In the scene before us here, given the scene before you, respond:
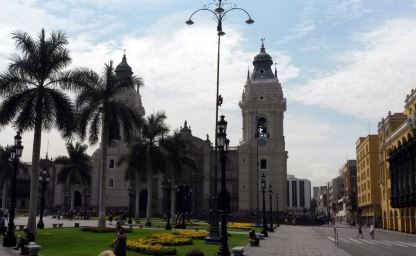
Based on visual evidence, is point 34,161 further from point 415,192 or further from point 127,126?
point 415,192

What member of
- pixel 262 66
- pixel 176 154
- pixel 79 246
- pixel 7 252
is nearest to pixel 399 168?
pixel 176 154

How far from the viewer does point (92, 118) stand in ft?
123

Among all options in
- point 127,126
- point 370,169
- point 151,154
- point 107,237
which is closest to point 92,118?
point 127,126

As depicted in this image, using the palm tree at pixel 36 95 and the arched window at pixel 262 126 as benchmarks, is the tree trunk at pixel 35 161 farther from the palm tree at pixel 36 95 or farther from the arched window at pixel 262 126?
the arched window at pixel 262 126

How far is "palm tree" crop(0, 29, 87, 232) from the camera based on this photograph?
30.8 metres

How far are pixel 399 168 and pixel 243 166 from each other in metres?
30.2

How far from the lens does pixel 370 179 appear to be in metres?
81.1

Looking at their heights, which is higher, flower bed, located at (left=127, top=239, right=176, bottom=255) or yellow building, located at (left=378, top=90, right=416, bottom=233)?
yellow building, located at (left=378, top=90, right=416, bottom=233)

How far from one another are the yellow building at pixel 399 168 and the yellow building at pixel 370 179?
5985 mm

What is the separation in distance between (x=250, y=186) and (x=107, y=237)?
176 feet

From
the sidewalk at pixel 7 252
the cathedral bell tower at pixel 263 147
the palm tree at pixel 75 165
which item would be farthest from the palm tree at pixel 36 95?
the cathedral bell tower at pixel 263 147

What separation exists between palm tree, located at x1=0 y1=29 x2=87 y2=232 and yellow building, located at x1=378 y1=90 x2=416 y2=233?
35.4 metres

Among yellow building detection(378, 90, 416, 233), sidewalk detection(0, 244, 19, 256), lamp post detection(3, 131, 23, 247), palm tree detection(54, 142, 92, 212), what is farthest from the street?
palm tree detection(54, 142, 92, 212)

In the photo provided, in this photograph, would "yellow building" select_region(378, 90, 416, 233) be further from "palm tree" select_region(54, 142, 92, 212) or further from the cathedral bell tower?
"palm tree" select_region(54, 142, 92, 212)
